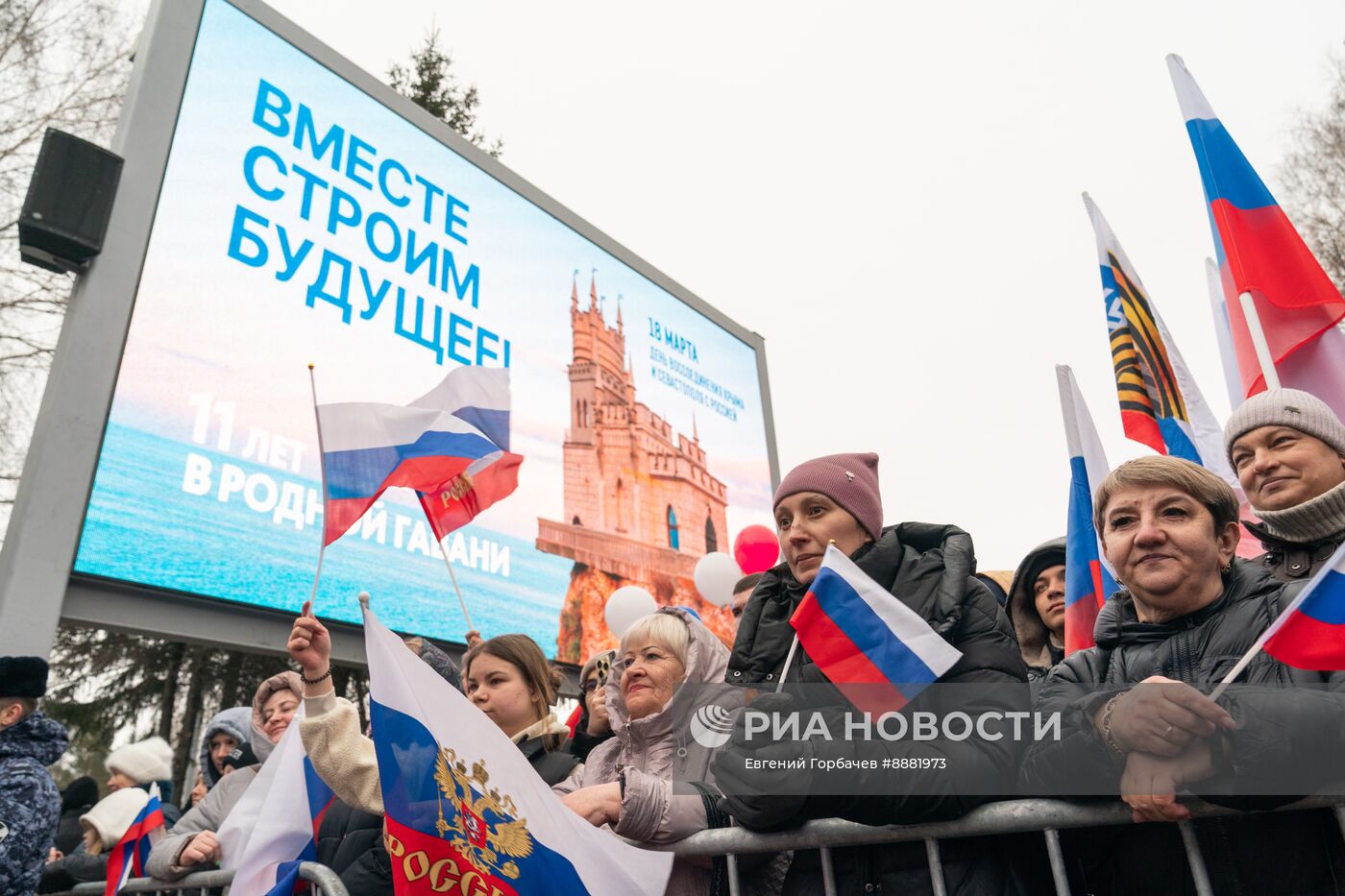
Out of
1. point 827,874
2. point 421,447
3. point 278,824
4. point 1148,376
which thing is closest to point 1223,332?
point 1148,376

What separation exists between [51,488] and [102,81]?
527cm

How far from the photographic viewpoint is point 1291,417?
2.26 m

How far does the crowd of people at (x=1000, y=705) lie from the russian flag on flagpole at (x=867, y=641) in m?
0.05

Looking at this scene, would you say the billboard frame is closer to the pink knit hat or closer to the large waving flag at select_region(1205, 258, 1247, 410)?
the pink knit hat

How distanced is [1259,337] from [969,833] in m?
2.62

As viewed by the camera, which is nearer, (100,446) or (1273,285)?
(1273,285)

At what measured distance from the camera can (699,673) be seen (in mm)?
2613

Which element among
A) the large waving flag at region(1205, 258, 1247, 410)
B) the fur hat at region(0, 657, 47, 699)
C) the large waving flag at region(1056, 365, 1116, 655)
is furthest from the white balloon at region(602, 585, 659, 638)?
the large waving flag at region(1205, 258, 1247, 410)

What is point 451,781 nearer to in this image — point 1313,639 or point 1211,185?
point 1313,639

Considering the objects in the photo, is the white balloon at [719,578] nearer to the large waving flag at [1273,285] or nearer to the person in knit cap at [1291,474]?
the large waving flag at [1273,285]

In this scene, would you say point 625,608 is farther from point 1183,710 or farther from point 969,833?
point 1183,710

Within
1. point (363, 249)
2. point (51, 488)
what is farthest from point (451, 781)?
point (363, 249)

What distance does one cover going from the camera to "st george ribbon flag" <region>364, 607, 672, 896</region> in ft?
6.56

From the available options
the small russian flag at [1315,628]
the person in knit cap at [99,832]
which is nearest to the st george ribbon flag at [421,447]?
the person in knit cap at [99,832]
